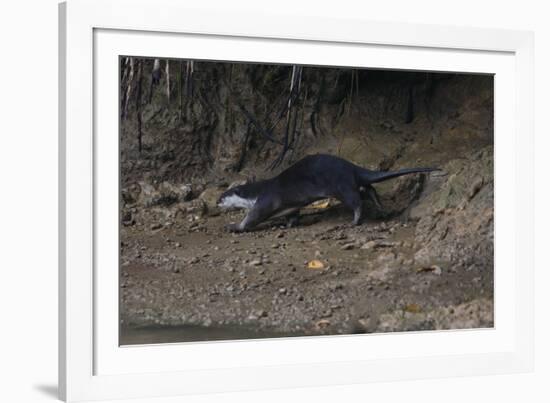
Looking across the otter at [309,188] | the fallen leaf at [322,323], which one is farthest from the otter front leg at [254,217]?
the fallen leaf at [322,323]

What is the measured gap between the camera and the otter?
15.2 ft

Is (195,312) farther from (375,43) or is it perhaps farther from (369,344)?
(375,43)

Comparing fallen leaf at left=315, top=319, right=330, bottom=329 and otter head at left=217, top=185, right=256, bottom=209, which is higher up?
otter head at left=217, top=185, right=256, bottom=209

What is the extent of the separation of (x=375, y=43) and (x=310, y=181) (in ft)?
2.61

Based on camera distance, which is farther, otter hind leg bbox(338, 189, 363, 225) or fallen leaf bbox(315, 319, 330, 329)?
otter hind leg bbox(338, 189, 363, 225)

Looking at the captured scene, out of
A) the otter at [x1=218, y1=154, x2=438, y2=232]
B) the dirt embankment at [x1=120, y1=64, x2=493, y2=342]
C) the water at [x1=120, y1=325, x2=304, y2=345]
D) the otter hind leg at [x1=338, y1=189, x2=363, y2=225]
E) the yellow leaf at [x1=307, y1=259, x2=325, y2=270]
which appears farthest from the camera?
the otter hind leg at [x1=338, y1=189, x2=363, y2=225]

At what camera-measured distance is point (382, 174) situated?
4.81 meters

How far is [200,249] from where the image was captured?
4.39m
